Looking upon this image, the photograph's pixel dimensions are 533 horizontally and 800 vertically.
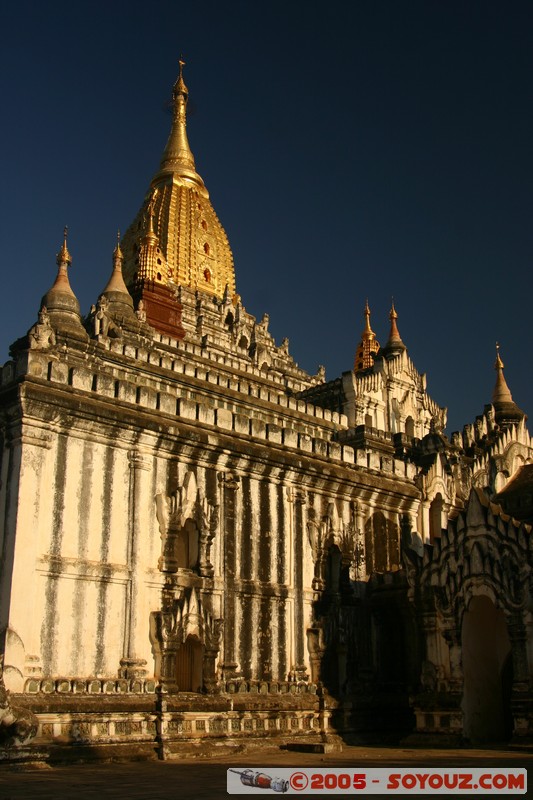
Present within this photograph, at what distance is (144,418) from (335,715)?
11.8m

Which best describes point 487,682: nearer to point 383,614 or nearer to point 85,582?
point 383,614

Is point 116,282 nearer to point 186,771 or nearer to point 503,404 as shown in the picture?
point 503,404

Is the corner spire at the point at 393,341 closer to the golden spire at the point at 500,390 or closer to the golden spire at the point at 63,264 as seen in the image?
the golden spire at the point at 500,390

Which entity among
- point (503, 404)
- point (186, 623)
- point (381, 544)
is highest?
point (503, 404)

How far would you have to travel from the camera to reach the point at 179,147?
80.9 meters

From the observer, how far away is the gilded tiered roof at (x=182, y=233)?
70.7 meters

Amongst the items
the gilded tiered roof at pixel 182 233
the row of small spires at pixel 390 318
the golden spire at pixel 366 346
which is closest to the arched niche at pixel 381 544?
the row of small spires at pixel 390 318

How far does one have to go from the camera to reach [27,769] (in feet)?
68.7

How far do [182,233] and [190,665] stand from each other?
4987 cm

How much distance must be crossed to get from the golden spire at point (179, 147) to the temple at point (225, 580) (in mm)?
41981

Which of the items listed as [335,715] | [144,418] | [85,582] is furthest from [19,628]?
[335,715]

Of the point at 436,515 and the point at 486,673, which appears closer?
the point at 486,673

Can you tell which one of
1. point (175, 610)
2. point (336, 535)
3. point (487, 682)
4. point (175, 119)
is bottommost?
point (487, 682)

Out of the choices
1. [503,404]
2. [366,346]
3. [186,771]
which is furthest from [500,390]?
[186,771]
